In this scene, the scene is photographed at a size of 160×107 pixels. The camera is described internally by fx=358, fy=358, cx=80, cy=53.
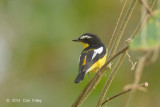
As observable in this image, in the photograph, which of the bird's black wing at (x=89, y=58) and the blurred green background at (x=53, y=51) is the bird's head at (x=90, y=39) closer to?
the bird's black wing at (x=89, y=58)

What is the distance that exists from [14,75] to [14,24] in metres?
1.08

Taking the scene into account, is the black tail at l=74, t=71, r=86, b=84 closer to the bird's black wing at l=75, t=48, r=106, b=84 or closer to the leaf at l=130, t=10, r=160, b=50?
the bird's black wing at l=75, t=48, r=106, b=84

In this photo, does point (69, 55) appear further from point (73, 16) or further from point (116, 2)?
point (116, 2)

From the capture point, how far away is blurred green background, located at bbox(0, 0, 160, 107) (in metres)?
6.05

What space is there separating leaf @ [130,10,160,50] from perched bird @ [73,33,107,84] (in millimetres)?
1942

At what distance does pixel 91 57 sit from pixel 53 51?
2968 millimetres

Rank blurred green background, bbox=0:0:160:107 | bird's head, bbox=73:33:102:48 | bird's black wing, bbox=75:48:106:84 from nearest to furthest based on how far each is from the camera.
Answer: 1. bird's black wing, bbox=75:48:106:84
2. bird's head, bbox=73:33:102:48
3. blurred green background, bbox=0:0:160:107

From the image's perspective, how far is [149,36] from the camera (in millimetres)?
1826

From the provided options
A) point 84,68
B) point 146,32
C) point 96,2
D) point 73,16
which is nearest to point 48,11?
point 73,16

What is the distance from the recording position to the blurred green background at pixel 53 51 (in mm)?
6051

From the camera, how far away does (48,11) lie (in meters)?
5.84

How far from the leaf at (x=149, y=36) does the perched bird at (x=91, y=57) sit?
6.37 feet

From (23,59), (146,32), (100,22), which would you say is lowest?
(23,59)

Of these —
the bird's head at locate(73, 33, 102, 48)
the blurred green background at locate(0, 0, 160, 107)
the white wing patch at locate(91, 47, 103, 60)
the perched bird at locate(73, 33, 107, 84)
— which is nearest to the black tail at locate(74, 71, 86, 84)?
the perched bird at locate(73, 33, 107, 84)
